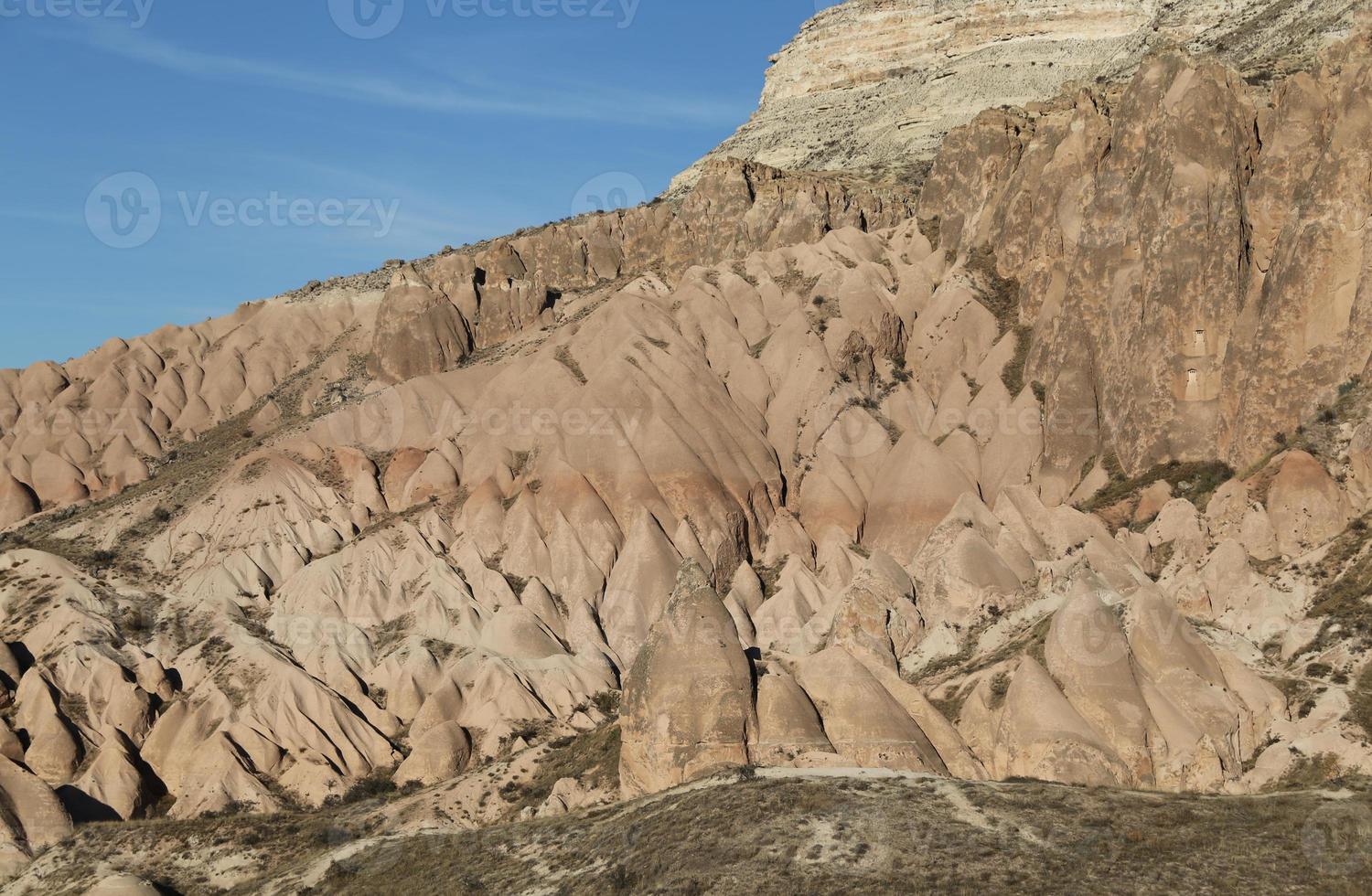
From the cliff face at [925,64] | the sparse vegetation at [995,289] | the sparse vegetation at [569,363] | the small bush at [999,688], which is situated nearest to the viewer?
the small bush at [999,688]

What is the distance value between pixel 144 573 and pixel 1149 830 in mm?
63520

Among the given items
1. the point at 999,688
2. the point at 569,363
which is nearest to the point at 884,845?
the point at 999,688

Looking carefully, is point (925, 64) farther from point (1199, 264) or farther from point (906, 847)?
point (906, 847)

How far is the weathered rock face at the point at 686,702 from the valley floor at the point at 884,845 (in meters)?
2.12

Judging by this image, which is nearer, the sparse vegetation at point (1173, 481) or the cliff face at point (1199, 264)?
the cliff face at point (1199, 264)

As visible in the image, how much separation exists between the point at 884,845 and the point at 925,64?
139434 millimetres

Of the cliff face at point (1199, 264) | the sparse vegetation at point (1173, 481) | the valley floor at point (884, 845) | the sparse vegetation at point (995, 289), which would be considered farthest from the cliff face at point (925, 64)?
the valley floor at point (884, 845)

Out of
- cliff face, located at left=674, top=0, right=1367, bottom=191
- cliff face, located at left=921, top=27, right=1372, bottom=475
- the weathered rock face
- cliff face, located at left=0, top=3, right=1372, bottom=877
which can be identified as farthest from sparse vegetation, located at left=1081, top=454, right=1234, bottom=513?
cliff face, located at left=674, top=0, right=1367, bottom=191

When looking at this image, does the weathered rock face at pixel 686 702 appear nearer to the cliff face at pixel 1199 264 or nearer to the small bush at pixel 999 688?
the small bush at pixel 999 688

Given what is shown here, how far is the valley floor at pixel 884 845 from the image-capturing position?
37.7 meters

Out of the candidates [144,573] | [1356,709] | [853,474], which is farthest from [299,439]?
[1356,709]

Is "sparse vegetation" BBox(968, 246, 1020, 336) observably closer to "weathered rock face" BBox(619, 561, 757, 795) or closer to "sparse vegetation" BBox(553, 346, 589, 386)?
"sparse vegetation" BBox(553, 346, 589, 386)

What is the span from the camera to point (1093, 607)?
52031 mm

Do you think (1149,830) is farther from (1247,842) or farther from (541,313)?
(541,313)
